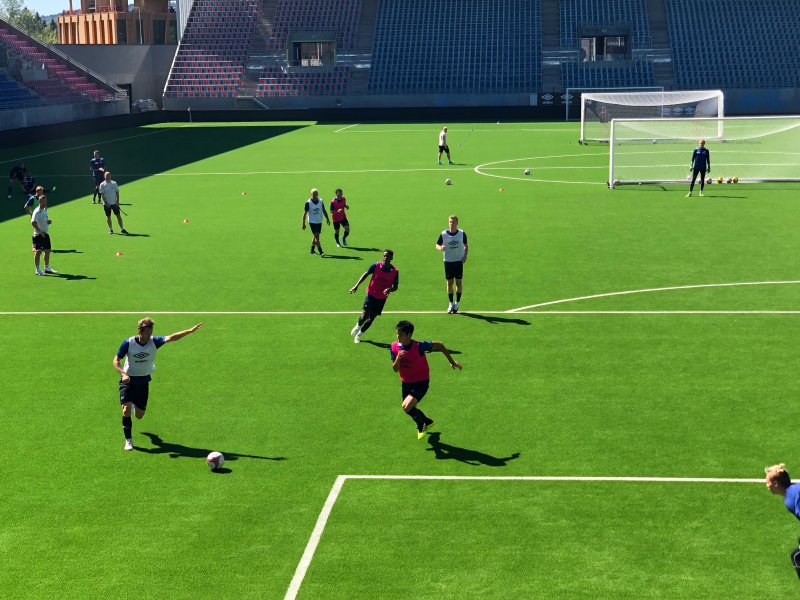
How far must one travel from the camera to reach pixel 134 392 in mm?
14500

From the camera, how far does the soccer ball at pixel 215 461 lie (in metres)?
13.3

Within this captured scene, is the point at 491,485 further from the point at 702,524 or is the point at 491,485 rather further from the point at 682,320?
the point at 682,320

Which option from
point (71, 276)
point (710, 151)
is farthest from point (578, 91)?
point (71, 276)

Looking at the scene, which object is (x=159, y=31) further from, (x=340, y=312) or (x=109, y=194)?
(x=340, y=312)

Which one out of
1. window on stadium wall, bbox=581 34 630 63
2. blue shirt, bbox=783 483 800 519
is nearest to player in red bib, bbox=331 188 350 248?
blue shirt, bbox=783 483 800 519

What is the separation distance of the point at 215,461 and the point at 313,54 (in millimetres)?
93778

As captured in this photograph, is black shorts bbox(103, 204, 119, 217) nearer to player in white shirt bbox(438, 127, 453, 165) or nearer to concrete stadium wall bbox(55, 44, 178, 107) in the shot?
player in white shirt bbox(438, 127, 453, 165)

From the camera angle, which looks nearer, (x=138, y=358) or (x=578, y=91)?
(x=138, y=358)

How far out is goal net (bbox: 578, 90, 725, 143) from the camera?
2537 inches

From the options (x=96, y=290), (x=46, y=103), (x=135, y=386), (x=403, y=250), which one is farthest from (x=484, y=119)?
(x=135, y=386)

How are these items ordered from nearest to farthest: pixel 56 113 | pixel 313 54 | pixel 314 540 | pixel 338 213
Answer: pixel 314 540
pixel 338 213
pixel 56 113
pixel 313 54

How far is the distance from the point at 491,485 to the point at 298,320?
905 centimetres

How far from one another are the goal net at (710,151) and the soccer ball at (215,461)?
28641mm

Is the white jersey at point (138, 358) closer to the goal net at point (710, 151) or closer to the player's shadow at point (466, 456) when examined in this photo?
the player's shadow at point (466, 456)
